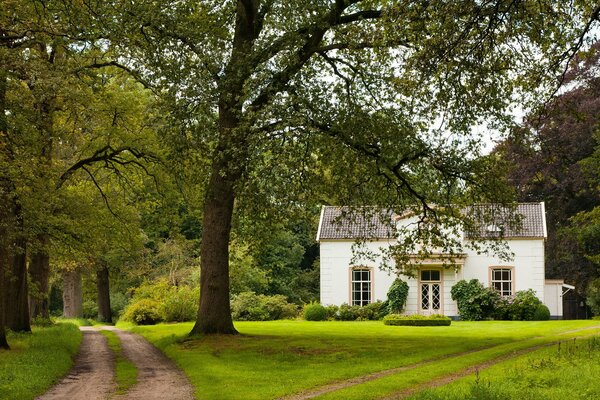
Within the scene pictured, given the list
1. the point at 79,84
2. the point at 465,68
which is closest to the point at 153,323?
the point at 79,84

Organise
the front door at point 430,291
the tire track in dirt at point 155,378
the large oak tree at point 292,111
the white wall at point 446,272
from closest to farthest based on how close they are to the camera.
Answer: the tire track in dirt at point 155,378 < the large oak tree at point 292,111 < the white wall at point 446,272 < the front door at point 430,291

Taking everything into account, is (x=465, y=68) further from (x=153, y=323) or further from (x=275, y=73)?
(x=153, y=323)

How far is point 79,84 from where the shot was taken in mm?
21609

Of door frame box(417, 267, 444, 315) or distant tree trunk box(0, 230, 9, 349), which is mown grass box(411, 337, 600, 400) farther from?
door frame box(417, 267, 444, 315)

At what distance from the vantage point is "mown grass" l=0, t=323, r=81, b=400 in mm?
13625

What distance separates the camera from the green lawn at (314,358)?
13.7m

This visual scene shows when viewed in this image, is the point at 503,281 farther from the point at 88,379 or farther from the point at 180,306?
the point at 88,379

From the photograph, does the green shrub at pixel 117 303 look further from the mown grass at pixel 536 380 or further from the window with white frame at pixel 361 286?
the mown grass at pixel 536 380

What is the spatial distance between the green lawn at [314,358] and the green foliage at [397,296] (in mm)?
13194

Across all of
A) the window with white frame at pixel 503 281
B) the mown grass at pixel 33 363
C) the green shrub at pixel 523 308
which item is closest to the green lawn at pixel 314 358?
the mown grass at pixel 33 363

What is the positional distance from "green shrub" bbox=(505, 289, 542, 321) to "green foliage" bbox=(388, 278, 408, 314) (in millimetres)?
5386

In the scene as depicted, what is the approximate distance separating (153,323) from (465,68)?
30357 millimetres

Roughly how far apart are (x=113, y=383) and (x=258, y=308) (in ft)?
81.6

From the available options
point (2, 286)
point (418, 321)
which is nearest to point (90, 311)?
point (418, 321)
